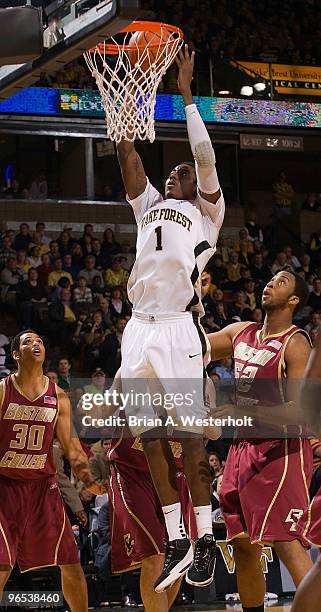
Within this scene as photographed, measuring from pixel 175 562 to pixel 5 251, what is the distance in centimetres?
1024

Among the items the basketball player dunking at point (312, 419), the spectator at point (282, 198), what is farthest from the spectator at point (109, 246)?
the basketball player dunking at point (312, 419)

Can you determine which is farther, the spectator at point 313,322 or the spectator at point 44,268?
the spectator at point 313,322

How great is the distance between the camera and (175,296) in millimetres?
5480

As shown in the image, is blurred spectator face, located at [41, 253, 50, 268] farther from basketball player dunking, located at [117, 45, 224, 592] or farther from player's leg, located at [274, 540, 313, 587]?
player's leg, located at [274, 540, 313, 587]

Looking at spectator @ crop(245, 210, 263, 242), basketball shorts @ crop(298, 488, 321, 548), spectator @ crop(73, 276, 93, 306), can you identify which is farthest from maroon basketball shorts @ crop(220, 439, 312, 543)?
spectator @ crop(245, 210, 263, 242)

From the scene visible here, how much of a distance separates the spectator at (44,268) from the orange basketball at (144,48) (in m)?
8.51

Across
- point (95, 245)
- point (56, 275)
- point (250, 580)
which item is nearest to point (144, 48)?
point (250, 580)

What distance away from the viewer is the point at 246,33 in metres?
19.5

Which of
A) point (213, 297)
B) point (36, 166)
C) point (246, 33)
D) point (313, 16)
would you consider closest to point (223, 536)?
point (213, 297)

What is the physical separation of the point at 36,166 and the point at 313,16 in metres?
6.64

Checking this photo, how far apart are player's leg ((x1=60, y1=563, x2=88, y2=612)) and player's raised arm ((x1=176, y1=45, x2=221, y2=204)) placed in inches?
99.7

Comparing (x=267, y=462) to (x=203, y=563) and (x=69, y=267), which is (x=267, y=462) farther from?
(x=69, y=267)

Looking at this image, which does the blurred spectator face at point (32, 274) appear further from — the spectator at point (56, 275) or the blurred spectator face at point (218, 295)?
the blurred spectator face at point (218, 295)

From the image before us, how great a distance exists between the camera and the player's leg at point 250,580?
18.9ft
